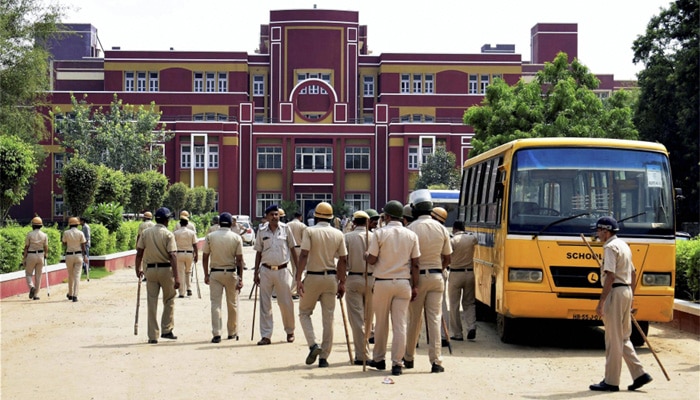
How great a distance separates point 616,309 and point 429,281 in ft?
7.14

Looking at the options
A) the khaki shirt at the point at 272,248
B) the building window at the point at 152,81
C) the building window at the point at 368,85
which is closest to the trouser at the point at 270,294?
the khaki shirt at the point at 272,248

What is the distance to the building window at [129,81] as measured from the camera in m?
84.4

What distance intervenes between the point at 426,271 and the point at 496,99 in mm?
31653

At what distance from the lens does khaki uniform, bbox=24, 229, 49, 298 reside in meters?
20.8

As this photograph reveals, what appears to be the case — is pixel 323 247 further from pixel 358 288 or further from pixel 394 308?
pixel 394 308

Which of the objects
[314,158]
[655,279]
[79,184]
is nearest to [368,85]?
[314,158]

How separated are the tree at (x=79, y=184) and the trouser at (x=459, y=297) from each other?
2083cm

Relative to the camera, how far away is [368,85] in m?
87.1

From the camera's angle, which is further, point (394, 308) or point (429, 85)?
point (429, 85)

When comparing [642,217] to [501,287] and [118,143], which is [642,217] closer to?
[501,287]

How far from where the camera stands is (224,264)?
14.4 meters

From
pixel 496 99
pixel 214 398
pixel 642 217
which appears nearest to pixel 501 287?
pixel 642 217

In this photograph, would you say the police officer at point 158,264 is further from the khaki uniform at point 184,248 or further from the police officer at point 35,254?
the khaki uniform at point 184,248

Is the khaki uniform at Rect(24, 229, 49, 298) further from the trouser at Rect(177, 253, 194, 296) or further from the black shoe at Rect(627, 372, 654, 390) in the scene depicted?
the black shoe at Rect(627, 372, 654, 390)
